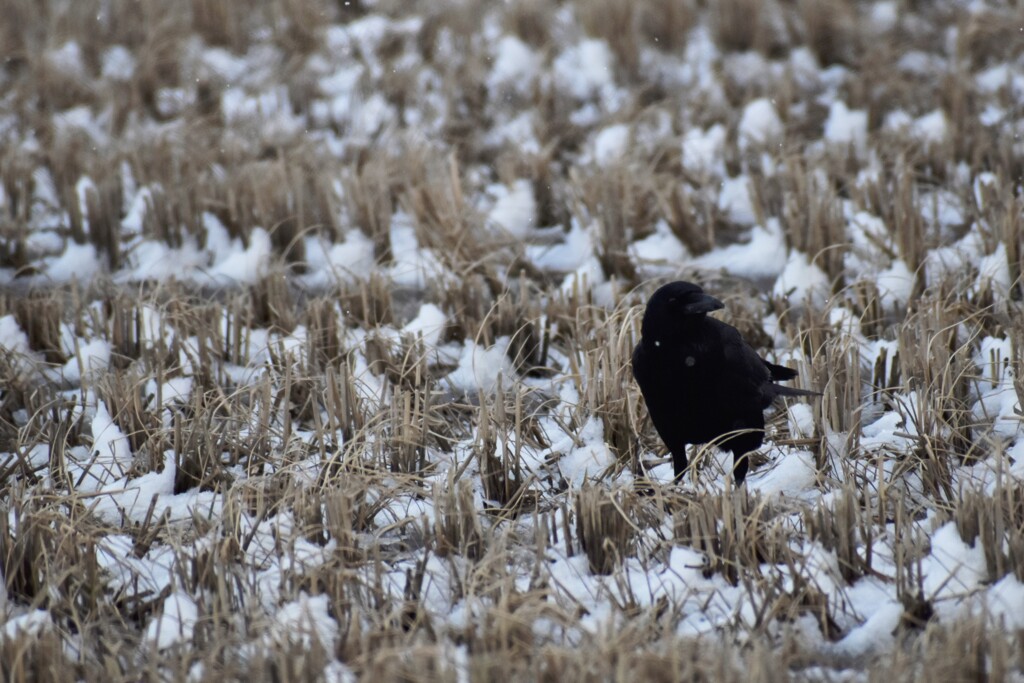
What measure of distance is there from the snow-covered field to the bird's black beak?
0.52m

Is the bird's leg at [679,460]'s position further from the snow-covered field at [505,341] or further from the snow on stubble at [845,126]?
the snow on stubble at [845,126]

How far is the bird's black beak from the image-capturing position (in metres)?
3.14

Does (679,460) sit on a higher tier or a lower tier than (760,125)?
lower

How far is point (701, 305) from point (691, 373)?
0.68 ft

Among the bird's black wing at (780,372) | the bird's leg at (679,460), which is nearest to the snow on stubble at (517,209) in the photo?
the bird's black wing at (780,372)

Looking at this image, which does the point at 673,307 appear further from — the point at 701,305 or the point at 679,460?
the point at 679,460

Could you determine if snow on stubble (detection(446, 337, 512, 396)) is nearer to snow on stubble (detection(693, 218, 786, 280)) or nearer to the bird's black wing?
the bird's black wing

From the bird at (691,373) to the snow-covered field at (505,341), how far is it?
0.21m

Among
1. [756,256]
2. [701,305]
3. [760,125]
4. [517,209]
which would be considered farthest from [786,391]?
[760,125]

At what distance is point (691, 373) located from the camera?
3.23m

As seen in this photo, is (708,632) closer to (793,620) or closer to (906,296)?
(793,620)

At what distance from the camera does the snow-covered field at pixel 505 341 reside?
2.69 m

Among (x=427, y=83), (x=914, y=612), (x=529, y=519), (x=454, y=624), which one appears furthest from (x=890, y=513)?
(x=427, y=83)

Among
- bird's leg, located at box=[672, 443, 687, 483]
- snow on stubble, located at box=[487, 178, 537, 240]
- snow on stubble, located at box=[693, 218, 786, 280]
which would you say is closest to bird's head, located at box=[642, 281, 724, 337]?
bird's leg, located at box=[672, 443, 687, 483]
